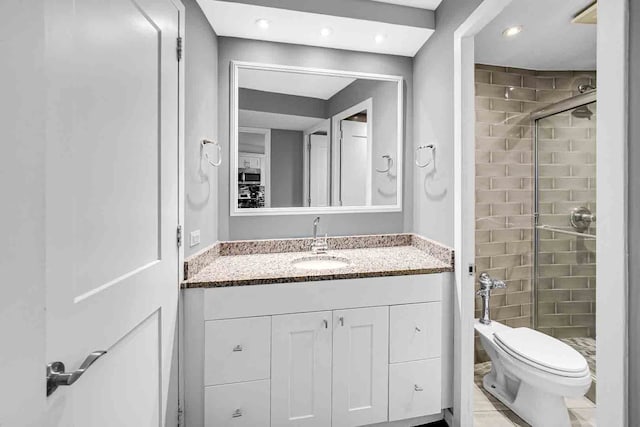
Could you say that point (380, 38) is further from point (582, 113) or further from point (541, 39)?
point (582, 113)

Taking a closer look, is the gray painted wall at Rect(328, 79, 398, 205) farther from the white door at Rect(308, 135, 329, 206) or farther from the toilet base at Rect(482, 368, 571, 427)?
the toilet base at Rect(482, 368, 571, 427)

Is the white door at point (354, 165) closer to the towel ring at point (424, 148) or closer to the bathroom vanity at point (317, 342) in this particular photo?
the towel ring at point (424, 148)

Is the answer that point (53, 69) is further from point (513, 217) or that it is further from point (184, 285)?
point (513, 217)

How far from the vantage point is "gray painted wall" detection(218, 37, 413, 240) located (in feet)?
6.62

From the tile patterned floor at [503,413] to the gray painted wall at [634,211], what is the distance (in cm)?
111

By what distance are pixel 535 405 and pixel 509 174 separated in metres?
1.55

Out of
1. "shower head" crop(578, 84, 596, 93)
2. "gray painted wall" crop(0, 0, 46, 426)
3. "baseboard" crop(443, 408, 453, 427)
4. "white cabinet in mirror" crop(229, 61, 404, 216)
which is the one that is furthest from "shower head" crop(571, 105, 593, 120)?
"gray painted wall" crop(0, 0, 46, 426)

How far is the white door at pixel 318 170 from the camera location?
86.6 inches

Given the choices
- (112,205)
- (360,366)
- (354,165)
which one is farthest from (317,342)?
(354,165)

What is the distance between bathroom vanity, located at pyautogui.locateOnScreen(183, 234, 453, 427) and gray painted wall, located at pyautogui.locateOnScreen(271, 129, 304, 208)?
Answer: 52cm

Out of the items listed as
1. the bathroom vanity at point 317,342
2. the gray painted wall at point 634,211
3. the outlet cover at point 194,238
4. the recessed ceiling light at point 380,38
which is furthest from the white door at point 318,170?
the gray painted wall at point 634,211

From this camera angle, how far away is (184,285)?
147cm

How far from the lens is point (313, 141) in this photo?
7.22 ft

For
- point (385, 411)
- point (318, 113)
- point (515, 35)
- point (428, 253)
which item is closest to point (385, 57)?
point (318, 113)
